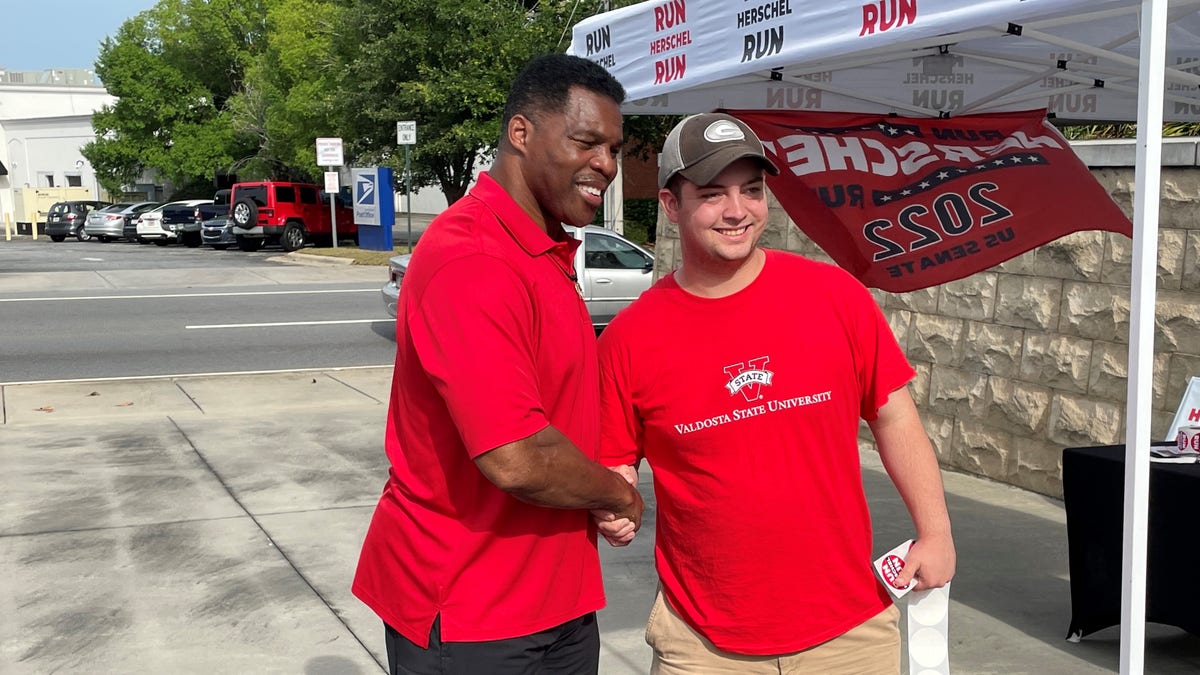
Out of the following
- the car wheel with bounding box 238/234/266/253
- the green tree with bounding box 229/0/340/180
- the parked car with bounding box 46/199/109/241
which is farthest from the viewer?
the parked car with bounding box 46/199/109/241

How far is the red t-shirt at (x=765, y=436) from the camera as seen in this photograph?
2633mm

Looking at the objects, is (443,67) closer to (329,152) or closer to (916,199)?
(329,152)

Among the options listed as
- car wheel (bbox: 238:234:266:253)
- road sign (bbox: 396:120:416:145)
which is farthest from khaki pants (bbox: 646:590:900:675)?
car wheel (bbox: 238:234:266:253)

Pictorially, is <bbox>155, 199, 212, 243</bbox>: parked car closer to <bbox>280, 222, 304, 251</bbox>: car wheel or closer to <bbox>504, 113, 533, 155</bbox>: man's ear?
<bbox>280, 222, 304, 251</bbox>: car wheel

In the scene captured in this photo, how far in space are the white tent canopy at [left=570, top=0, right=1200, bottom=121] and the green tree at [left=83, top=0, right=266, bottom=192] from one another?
4743 centimetres

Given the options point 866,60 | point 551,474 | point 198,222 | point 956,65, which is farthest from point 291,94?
point 551,474

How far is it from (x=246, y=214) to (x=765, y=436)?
106 ft

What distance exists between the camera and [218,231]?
117 ft

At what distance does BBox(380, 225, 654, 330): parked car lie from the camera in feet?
48.2

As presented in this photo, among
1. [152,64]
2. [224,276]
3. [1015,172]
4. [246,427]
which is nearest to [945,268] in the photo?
[1015,172]

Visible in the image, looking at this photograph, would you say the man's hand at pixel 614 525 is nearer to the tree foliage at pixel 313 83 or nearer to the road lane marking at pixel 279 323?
the road lane marking at pixel 279 323

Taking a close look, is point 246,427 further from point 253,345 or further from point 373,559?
point 373,559

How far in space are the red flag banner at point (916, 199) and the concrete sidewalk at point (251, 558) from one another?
5.31ft

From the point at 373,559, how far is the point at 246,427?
7621 millimetres
